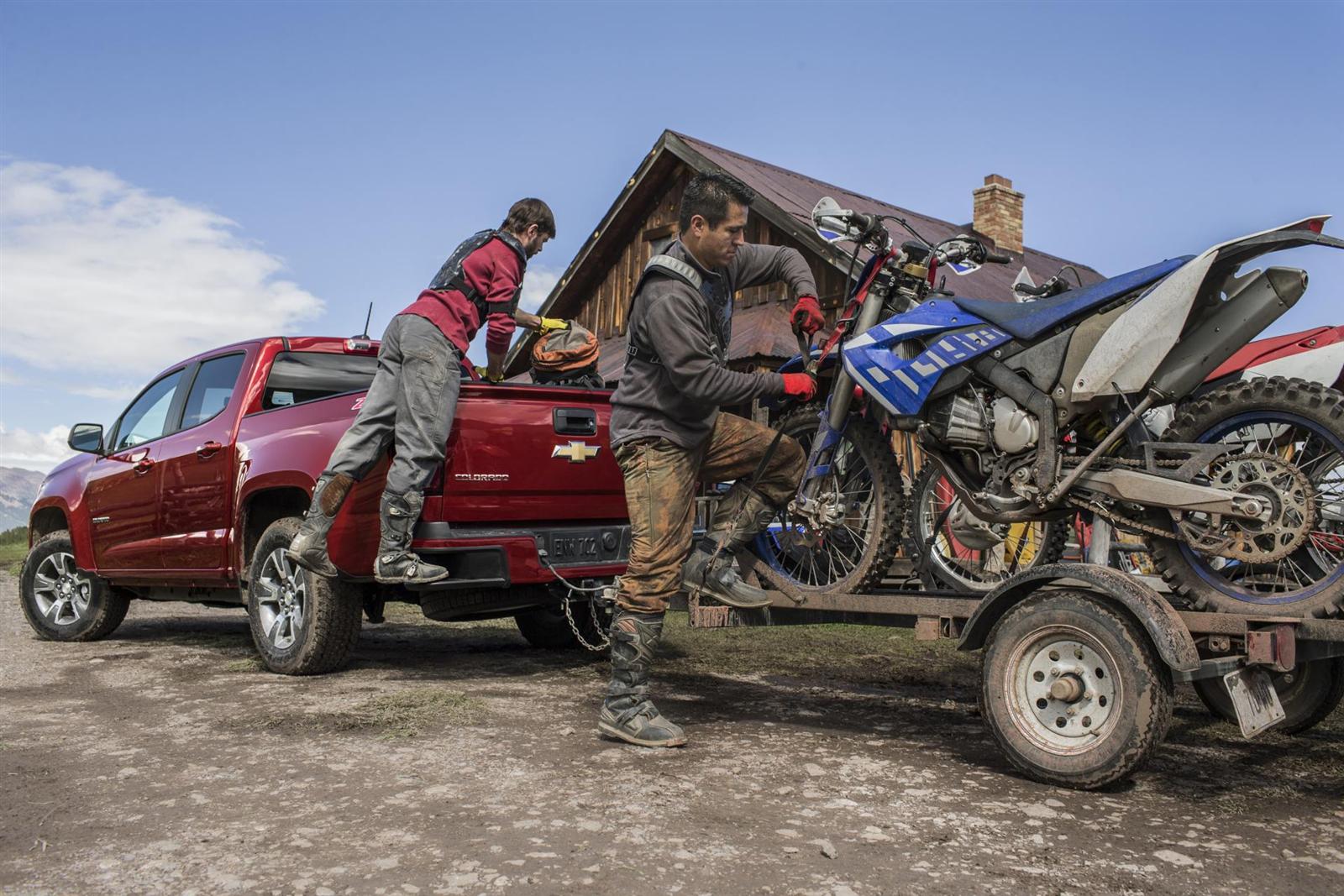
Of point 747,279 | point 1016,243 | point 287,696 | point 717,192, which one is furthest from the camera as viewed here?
point 1016,243

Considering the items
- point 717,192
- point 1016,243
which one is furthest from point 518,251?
point 1016,243

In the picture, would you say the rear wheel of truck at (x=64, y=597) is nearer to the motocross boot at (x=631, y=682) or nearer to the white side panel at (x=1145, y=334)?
the motocross boot at (x=631, y=682)

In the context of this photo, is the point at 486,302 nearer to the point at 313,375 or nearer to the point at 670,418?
the point at 313,375

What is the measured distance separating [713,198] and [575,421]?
5.95 feet

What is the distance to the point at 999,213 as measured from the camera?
77.3 feet

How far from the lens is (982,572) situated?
527 cm

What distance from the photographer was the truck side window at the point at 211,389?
7332 millimetres

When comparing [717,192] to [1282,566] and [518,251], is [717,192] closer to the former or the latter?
[518,251]

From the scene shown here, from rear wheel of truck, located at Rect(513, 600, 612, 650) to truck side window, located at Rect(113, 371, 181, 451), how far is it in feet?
9.50

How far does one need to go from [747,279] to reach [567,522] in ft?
5.77

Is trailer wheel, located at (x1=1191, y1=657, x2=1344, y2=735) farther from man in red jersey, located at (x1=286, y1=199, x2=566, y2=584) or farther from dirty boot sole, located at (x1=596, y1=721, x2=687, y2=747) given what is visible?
man in red jersey, located at (x1=286, y1=199, x2=566, y2=584)

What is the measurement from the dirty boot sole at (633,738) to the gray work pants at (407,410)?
166cm

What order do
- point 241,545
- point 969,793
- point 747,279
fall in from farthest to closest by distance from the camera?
point 241,545, point 747,279, point 969,793

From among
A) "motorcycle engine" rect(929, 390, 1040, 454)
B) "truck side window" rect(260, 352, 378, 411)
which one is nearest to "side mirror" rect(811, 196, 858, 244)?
"motorcycle engine" rect(929, 390, 1040, 454)
